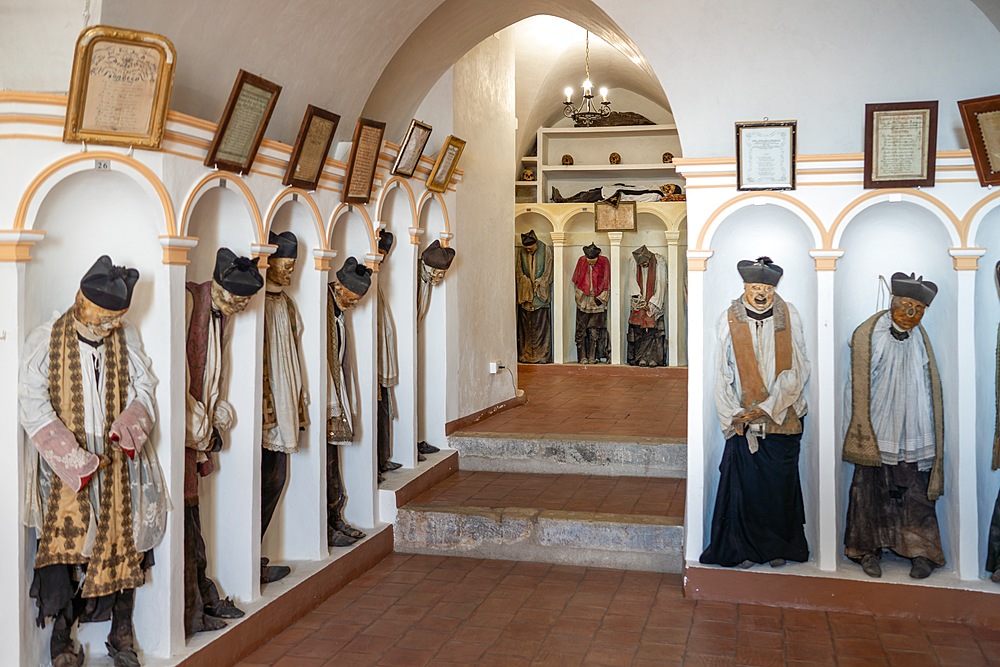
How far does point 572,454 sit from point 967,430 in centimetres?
338

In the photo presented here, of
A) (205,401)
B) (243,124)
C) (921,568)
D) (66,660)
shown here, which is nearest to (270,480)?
(205,401)

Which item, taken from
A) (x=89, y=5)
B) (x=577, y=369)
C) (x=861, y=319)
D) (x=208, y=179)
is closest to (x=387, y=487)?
(x=208, y=179)

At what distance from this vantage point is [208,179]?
482 centimetres

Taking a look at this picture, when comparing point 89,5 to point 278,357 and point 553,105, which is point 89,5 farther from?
point 553,105

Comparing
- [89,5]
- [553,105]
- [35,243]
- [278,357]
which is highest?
[553,105]

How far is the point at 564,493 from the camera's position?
7457 millimetres

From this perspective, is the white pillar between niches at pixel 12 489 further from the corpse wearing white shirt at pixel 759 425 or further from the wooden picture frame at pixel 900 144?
the wooden picture frame at pixel 900 144

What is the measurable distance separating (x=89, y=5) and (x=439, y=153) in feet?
13.2

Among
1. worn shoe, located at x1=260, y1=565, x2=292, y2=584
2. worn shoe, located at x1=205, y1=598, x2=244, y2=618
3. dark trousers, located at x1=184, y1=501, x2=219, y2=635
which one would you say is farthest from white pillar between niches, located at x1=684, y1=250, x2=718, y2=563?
dark trousers, located at x1=184, y1=501, x2=219, y2=635

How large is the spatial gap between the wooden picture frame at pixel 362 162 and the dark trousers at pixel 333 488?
1.75 metres

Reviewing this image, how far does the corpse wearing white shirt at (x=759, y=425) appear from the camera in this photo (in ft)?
19.2

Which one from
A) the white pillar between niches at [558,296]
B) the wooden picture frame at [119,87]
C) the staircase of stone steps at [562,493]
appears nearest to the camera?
the wooden picture frame at [119,87]

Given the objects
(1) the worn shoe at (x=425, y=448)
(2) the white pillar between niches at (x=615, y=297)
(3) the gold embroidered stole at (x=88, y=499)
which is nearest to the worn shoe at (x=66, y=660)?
(3) the gold embroidered stole at (x=88, y=499)

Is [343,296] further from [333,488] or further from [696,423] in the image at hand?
[696,423]
